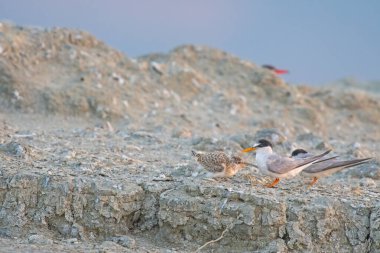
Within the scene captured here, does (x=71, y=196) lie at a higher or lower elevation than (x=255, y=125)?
lower

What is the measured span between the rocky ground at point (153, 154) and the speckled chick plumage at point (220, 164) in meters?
0.14

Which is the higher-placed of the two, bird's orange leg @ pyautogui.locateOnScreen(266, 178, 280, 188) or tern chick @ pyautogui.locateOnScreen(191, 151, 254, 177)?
tern chick @ pyautogui.locateOnScreen(191, 151, 254, 177)

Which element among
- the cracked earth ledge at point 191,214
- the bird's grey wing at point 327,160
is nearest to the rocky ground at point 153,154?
the cracked earth ledge at point 191,214

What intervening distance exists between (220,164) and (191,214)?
0.86 metres

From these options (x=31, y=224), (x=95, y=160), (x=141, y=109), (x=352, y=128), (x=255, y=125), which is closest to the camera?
(x=31, y=224)

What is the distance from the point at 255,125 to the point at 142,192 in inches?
314

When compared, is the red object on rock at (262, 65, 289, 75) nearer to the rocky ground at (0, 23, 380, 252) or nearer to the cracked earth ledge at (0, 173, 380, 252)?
the rocky ground at (0, 23, 380, 252)

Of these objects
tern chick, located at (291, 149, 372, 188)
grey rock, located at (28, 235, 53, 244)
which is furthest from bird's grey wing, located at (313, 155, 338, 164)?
grey rock, located at (28, 235, 53, 244)

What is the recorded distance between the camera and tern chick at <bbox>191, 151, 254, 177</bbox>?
777cm

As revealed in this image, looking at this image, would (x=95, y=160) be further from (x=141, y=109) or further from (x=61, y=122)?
(x=141, y=109)

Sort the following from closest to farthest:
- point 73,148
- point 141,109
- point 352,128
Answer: point 73,148 → point 141,109 → point 352,128

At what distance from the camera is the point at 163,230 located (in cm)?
720

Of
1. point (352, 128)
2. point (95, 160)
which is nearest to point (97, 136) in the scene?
point (95, 160)

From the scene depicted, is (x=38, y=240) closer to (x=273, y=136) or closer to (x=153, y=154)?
(x=153, y=154)
